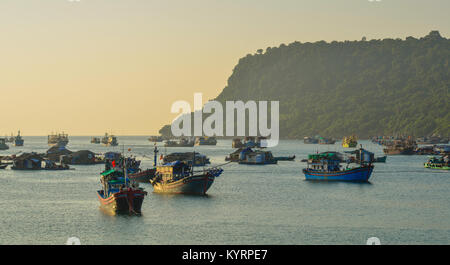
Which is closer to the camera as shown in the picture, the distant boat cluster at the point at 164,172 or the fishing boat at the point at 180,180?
the distant boat cluster at the point at 164,172

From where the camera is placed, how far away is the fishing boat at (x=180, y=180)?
283ft

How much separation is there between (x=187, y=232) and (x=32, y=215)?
23.2m

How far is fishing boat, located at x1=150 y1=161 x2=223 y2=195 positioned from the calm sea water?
2.19m

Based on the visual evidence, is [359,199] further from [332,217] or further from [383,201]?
[332,217]

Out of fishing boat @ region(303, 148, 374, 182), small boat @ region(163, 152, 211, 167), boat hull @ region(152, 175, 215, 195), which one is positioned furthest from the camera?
small boat @ region(163, 152, 211, 167)

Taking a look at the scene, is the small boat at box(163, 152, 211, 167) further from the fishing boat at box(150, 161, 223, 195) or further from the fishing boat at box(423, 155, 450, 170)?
the fishing boat at box(150, 161, 223, 195)

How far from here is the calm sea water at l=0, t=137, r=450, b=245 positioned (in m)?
54.0

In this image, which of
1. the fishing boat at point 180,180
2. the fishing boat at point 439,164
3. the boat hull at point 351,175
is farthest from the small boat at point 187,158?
the fishing boat at point 180,180

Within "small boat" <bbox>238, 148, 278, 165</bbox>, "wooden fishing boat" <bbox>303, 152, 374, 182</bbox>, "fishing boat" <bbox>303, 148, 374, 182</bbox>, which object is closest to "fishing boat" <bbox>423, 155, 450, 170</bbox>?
"fishing boat" <bbox>303, 148, 374, 182</bbox>

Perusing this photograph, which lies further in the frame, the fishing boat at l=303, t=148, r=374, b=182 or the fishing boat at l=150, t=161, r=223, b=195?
the fishing boat at l=303, t=148, r=374, b=182

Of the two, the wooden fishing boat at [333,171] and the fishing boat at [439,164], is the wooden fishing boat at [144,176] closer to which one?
the wooden fishing boat at [333,171]

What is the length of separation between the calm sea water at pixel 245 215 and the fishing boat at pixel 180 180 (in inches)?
86.2

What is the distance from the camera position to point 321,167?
380ft

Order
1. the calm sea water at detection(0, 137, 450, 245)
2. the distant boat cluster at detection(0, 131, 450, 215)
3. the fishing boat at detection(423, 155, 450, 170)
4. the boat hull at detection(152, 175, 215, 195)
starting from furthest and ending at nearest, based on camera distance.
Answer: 1. the fishing boat at detection(423, 155, 450, 170)
2. the boat hull at detection(152, 175, 215, 195)
3. the distant boat cluster at detection(0, 131, 450, 215)
4. the calm sea water at detection(0, 137, 450, 245)
